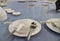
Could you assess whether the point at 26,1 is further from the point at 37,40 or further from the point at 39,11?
the point at 37,40

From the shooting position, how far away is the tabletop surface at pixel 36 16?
66 cm

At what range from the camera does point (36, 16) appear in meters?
0.90

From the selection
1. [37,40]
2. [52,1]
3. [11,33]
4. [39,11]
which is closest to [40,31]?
[37,40]

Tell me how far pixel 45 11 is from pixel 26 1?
0.95 ft

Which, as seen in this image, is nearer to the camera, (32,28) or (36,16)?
(32,28)

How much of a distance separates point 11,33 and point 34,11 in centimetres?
38

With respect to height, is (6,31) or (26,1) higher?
(26,1)

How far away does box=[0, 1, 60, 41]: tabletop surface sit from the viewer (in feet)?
2.17

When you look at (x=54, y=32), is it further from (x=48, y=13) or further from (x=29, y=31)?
(x=48, y=13)

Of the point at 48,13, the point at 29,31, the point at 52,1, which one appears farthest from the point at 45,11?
the point at 29,31

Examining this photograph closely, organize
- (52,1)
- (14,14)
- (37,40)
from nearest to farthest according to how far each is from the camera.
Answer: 1. (37,40)
2. (14,14)
3. (52,1)

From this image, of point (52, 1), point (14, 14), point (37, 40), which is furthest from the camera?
point (52, 1)

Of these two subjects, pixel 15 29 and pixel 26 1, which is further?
pixel 26 1

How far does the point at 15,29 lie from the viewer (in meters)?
0.69
